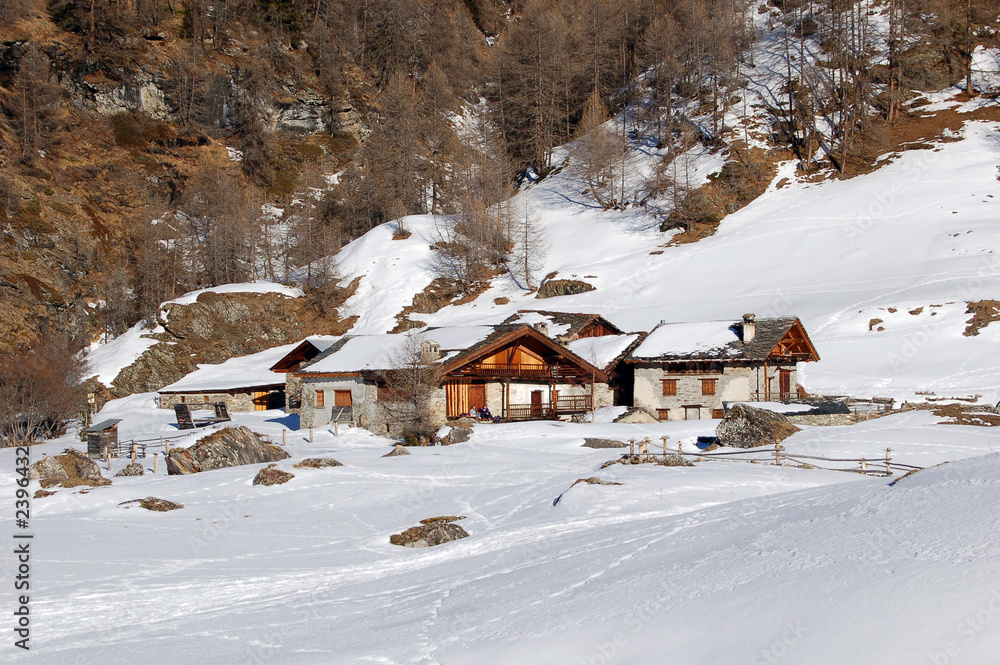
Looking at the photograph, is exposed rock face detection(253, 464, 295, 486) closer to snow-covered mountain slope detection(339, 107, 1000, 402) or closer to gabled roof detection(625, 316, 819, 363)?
gabled roof detection(625, 316, 819, 363)

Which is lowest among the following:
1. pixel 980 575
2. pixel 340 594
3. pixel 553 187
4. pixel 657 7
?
pixel 340 594

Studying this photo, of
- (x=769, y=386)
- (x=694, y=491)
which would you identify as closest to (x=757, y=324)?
(x=769, y=386)

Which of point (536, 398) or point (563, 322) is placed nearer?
point (536, 398)

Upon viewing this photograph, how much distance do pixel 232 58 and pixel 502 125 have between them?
37.6 m

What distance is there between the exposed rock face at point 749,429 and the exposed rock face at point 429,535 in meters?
15.2

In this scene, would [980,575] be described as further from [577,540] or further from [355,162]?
[355,162]

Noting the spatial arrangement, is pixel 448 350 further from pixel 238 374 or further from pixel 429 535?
pixel 238 374

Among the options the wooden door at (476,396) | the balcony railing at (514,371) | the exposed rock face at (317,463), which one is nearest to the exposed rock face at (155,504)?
the exposed rock face at (317,463)

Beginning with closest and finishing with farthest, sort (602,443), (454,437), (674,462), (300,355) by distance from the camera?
1. (674,462)
2. (602,443)
3. (454,437)
4. (300,355)

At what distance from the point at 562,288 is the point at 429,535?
51.9 m

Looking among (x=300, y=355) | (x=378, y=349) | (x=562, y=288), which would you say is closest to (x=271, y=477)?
(x=378, y=349)

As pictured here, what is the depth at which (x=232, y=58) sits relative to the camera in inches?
3858

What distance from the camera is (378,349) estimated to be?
3831 centimetres

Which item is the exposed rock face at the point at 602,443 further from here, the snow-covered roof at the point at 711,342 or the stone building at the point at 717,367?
the snow-covered roof at the point at 711,342
